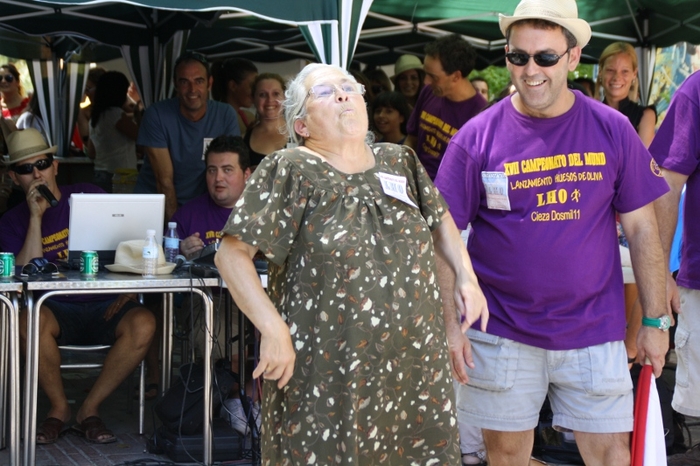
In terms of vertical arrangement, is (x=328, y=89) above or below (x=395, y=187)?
above

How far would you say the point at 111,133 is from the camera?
34.5 feet

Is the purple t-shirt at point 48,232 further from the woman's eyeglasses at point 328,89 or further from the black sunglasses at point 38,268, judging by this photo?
the woman's eyeglasses at point 328,89

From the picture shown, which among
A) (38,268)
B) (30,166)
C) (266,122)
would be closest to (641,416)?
(38,268)

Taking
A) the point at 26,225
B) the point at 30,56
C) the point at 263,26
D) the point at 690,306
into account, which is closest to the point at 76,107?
the point at 30,56

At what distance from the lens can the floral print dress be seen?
2.79m

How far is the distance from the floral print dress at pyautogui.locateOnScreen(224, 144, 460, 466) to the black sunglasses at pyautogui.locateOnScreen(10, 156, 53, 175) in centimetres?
313

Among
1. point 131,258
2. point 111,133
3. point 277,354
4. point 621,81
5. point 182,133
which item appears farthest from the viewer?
point 111,133

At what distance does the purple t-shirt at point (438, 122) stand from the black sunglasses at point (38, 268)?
8.50ft

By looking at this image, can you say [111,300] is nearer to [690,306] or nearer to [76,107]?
[690,306]

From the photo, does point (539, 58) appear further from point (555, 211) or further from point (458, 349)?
point (458, 349)

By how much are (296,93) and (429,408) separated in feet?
3.36

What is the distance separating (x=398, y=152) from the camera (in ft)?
10.2

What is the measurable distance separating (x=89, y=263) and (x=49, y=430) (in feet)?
3.44

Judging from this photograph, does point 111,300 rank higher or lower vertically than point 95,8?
lower
